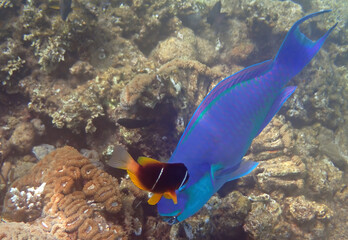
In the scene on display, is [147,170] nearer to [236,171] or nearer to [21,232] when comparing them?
[236,171]

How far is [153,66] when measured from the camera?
4.71 meters

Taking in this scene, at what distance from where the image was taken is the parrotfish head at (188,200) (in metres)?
1.30

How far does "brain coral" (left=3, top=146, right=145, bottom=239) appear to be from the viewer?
2.60m

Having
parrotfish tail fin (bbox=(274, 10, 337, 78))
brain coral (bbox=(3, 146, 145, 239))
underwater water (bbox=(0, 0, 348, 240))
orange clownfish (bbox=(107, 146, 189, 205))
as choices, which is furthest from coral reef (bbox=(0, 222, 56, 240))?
parrotfish tail fin (bbox=(274, 10, 337, 78))

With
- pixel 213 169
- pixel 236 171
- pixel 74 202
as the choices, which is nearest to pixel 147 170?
pixel 213 169

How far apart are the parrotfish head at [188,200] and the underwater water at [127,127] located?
4.4 inches

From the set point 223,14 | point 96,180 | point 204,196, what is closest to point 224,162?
point 204,196

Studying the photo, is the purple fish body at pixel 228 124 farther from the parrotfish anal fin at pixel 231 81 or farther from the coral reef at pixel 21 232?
the coral reef at pixel 21 232

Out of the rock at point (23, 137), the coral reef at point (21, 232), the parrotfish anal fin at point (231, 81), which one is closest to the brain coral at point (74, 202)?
the coral reef at point (21, 232)

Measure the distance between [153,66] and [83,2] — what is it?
223 cm

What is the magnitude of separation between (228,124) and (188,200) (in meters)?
0.58

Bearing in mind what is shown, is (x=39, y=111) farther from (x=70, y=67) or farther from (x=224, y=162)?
(x=224, y=162)

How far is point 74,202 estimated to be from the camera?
8.92 ft

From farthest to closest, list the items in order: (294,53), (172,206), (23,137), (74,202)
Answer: (23,137) → (74,202) → (294,53) → (172,206)
